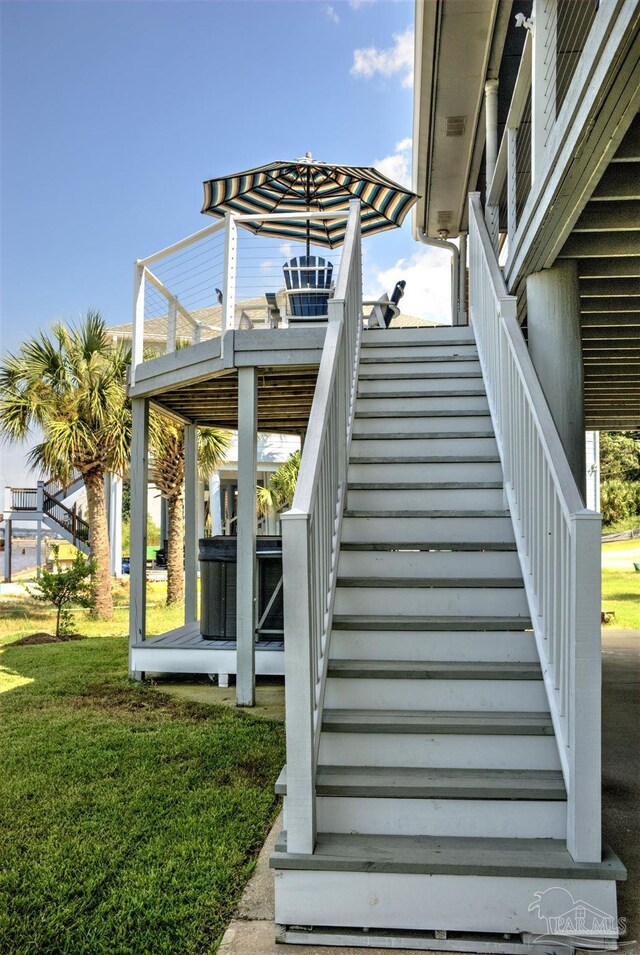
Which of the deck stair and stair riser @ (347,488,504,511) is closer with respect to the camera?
the deck stair

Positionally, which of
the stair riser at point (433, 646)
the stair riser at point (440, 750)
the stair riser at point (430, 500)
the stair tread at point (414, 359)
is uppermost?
the stair tread at point (414, 359)

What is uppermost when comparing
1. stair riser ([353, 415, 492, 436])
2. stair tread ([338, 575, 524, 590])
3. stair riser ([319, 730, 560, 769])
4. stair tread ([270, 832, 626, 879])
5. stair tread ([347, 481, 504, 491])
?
stair riser ([353, 415, 492, 436])

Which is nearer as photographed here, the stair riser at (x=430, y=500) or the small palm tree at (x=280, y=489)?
the stair riser at (x=430, y=500)

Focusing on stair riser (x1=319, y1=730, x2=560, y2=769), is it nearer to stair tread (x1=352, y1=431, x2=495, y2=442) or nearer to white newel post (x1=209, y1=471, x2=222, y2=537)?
stair tread (x1=352, y1=431, x2=495, y2=442)

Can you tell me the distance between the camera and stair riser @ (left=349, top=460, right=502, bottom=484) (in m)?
5.09

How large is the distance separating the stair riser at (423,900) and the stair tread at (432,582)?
165 centimetres

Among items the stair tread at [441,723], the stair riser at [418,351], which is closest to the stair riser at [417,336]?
the stair riser at [418,351]

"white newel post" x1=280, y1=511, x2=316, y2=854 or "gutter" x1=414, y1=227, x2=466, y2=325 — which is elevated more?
"gutter" x1=414, y1=227, x2=466, y2=325

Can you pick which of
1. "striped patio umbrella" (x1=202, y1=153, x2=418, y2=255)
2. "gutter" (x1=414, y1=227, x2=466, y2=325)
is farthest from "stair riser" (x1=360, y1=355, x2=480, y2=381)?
"gutter" (x1=414, y1=227, x2=466, y2=325)

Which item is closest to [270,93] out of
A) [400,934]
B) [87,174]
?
[87,174]

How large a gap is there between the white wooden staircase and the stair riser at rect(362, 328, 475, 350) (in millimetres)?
1778

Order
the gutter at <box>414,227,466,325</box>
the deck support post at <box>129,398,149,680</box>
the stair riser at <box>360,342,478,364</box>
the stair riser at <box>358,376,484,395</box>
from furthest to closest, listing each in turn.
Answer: the gutter at <box>414,227,466,325</box> → the deck support post at <box>129,398,149,680</box> → the stair riser at <box>360,342,478,364</box> → the stair riser at <box>358,376,484,395</box>

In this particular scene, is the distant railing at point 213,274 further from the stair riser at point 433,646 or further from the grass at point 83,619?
the grass at point 83,619

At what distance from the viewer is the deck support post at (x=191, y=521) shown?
32.3ft
